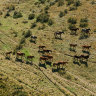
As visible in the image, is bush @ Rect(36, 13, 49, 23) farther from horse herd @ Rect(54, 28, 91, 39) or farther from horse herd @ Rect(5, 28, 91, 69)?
horse herd @ Rect(5, 28, 91, 69)

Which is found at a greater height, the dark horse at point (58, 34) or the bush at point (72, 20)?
the bush at point (72, 20)

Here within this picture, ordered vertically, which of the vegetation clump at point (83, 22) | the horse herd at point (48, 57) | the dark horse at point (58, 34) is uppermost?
the vegetation clump at point (83, 22)

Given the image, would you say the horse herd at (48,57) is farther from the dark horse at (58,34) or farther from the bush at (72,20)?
the bush at (72,20)

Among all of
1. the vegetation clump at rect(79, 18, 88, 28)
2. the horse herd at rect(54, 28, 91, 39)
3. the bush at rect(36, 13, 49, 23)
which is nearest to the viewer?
the horse herd at rect(54, 28, 91, 39)

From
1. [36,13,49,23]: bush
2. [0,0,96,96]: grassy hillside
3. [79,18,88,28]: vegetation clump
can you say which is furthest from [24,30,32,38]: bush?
[79,18,88,28]: vegetation clump

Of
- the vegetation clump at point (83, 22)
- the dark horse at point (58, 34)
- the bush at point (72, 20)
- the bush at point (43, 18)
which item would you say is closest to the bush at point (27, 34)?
the dark horse at point (58, 34)

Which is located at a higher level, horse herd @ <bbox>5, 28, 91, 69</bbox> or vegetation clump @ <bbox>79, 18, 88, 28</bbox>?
vegetation clump @ <bbox>79, 18, 88, 28</bbox>

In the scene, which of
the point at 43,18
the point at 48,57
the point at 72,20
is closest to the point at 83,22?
the point at 72,20

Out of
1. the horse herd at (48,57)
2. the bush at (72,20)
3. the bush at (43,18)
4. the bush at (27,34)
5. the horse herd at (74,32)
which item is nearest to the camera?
the horse herd at (48,57)
